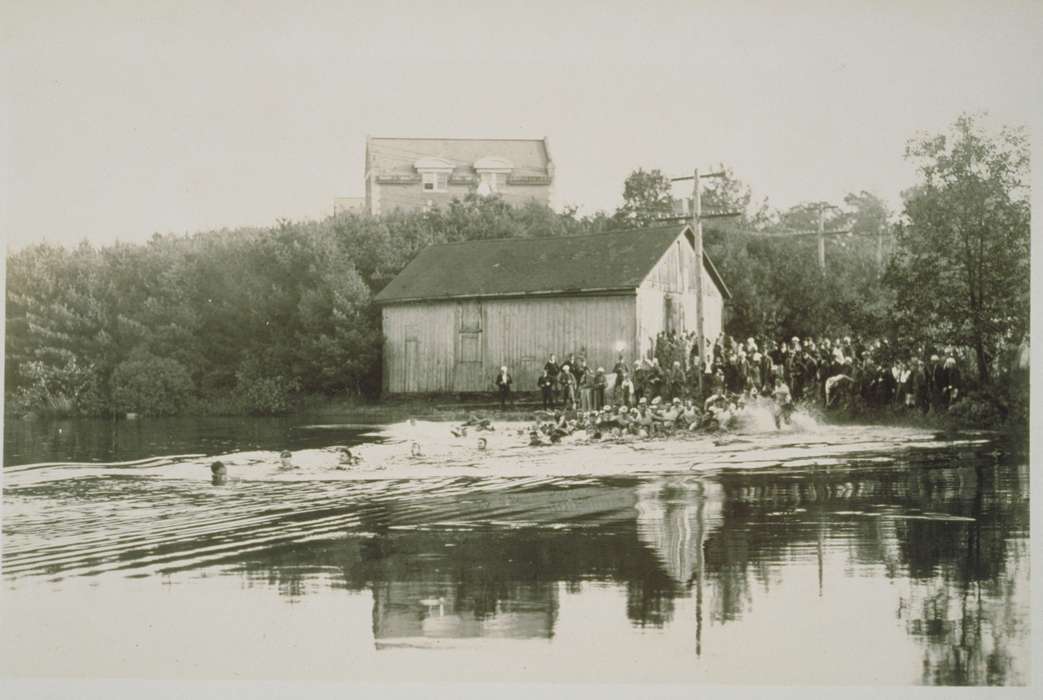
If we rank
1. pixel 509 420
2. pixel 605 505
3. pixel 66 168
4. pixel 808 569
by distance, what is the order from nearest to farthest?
1. pixel 808 569
2. pixel 605 505
3. pixel 66 168
4. pixel 509 420

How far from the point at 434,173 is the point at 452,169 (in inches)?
3.7

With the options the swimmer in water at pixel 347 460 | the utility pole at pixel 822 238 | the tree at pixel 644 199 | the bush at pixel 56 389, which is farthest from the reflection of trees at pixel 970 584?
the bush at pixel 56 389

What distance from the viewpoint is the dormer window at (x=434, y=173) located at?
4.79 metres

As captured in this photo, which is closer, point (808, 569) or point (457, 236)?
point (808, 569)

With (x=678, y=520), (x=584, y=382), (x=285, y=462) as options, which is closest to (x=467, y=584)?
(x=678, y=520)

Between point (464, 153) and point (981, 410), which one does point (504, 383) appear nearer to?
point (464, 153)

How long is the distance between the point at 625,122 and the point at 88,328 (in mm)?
2906

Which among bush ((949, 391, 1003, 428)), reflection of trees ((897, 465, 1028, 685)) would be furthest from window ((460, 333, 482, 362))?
bush ((949, 391, 1003, 428))

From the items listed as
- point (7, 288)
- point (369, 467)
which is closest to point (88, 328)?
point (7, 288)

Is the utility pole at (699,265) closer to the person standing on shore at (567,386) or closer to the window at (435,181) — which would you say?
the person standing on shore at (567,386)

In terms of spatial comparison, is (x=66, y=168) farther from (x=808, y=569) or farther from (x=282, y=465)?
(x=808, y=569)

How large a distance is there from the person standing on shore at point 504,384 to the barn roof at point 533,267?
438 millimetres

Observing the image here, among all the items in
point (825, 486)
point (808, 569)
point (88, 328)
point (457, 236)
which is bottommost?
point (808, 569)

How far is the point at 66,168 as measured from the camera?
4.75 metres
